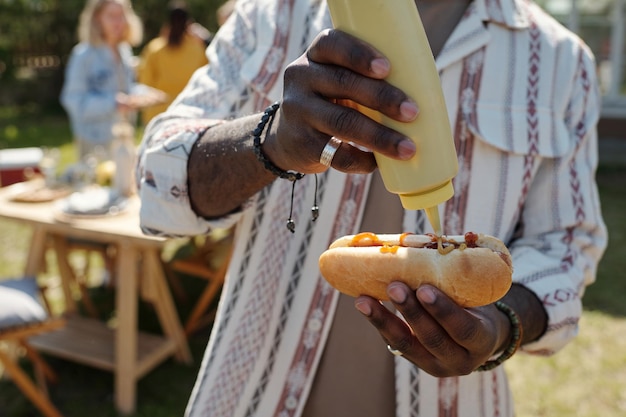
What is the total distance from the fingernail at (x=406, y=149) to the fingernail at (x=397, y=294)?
0.87ft

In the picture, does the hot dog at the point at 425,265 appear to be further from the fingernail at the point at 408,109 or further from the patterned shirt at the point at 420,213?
the fingernail at the point at 408,109

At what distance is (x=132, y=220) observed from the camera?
3826 mm

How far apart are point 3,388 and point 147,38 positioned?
13572 millimetres

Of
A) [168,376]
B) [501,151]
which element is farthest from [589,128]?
[168,376]

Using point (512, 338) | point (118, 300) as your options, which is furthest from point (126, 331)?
point (512, 338)

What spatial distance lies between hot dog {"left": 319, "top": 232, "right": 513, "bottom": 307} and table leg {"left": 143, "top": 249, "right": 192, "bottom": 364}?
2.99m

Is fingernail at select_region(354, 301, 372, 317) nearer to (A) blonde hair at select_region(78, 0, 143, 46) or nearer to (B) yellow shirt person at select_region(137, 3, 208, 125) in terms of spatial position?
(A) blonde hair at select_region(78, 0, 143, 46)

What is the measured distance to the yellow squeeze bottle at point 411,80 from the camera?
912 mm

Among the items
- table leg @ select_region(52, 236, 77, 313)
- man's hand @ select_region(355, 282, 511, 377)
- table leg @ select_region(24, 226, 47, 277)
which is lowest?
table leg @ select_region(52, 236, 77, 313)

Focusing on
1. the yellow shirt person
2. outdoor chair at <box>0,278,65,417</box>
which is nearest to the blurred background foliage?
the yellow shirt person

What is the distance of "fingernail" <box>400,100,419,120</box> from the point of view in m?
0.91

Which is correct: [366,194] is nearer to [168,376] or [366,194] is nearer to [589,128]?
[589,128]

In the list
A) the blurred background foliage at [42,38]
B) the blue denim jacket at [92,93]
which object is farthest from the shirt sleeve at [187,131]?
the blurred background foliage at [42,38]

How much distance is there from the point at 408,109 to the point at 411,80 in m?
0.05
